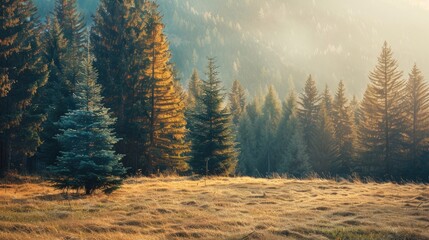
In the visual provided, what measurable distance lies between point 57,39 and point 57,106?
10.3 meters

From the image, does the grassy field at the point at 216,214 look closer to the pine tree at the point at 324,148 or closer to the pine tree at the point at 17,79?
the pine tree at the point at 17,79

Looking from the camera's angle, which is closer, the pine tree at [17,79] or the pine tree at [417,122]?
the pine tree at [17,79]

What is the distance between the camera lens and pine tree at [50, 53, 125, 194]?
16.1 metres

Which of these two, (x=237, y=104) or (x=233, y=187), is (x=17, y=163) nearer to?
(x=233, y=187)

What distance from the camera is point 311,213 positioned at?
526 inches

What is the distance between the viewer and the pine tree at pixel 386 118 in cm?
4159

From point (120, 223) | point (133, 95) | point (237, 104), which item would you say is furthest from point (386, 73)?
point (237, 104)

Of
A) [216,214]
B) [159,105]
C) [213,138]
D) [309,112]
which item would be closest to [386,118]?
[309,112]

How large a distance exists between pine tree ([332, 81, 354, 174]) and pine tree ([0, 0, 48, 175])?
42958 millimetres

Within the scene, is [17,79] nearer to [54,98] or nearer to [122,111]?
[54,98]

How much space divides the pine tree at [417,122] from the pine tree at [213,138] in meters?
24.0

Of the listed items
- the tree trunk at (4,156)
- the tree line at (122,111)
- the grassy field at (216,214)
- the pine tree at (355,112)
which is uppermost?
the pine tree at (355,112)

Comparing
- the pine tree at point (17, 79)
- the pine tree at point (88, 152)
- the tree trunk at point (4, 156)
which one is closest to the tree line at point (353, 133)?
the pine tree at point (88, 152)

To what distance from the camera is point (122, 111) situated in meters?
29.8
